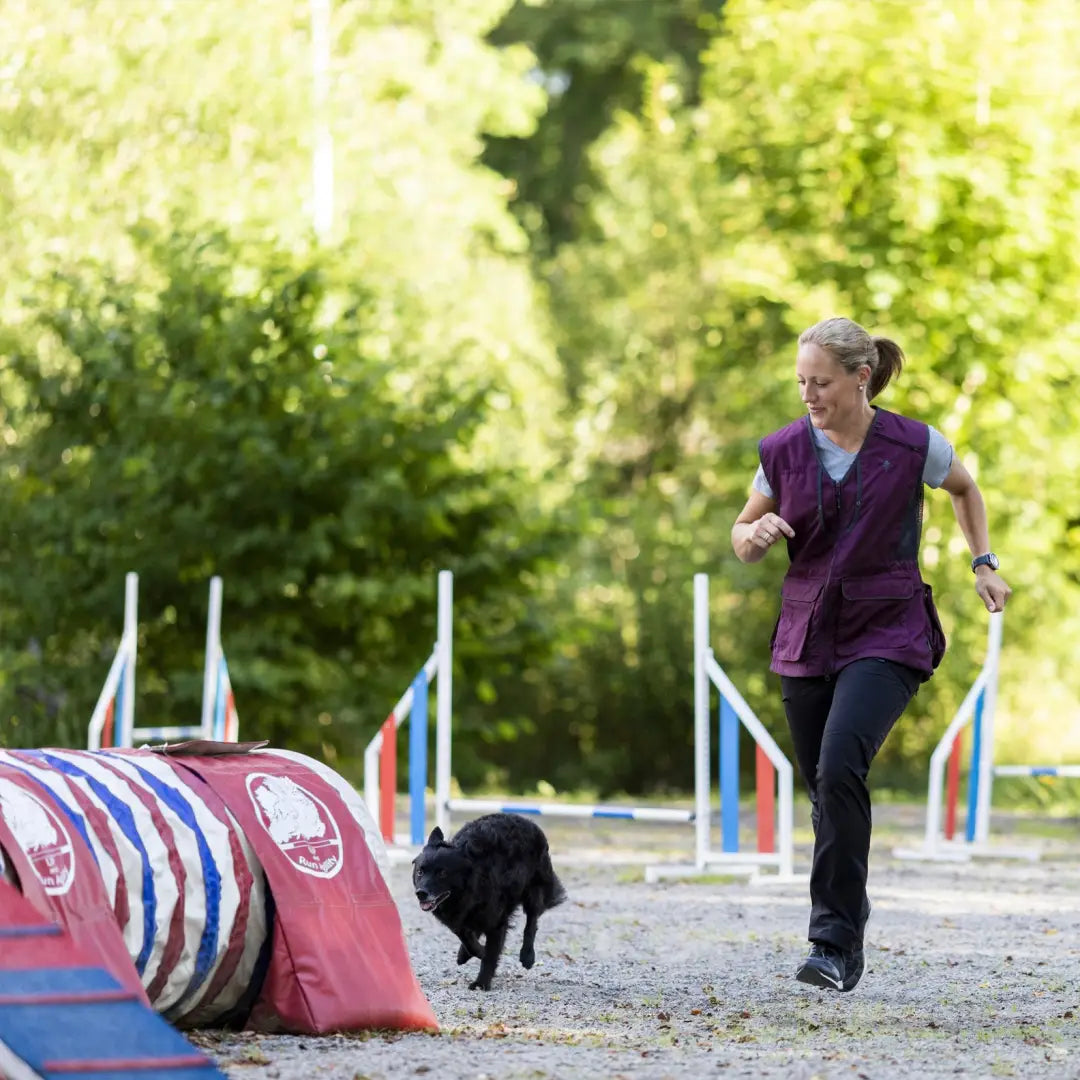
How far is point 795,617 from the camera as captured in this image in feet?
16.4

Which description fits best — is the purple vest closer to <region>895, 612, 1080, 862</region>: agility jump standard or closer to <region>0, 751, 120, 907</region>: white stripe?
<region>0, 751, 120, 907</region>: white stripe

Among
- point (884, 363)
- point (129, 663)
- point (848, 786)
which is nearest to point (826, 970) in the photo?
point (848, 786)

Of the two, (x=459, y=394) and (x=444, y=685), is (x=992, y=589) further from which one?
(x=459, y=394)

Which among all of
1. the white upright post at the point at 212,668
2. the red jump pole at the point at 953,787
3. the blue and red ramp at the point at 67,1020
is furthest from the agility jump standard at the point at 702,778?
the blue and red ramp at the point at 67,1020

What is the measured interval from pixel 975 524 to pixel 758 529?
72cm

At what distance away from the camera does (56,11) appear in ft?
60.7

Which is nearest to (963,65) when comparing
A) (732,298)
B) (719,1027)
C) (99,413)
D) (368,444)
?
(732,298)

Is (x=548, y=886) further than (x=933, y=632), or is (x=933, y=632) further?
(x=548, y=886)

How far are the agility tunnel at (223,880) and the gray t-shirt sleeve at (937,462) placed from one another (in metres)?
1.80

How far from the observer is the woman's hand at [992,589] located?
4973 mm

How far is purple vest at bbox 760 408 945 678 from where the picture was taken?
4891mm

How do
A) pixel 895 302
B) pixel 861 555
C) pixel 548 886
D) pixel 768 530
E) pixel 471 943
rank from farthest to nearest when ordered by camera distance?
1. pixel 895 302
2. pixel 548 886
3. pixel 471 943
4. pixel 861 555
5. pixel 768 530

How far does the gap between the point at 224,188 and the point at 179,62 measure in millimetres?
1504

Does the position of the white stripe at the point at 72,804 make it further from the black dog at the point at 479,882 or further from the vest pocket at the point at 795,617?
the vest pocket at the point at 795,617
